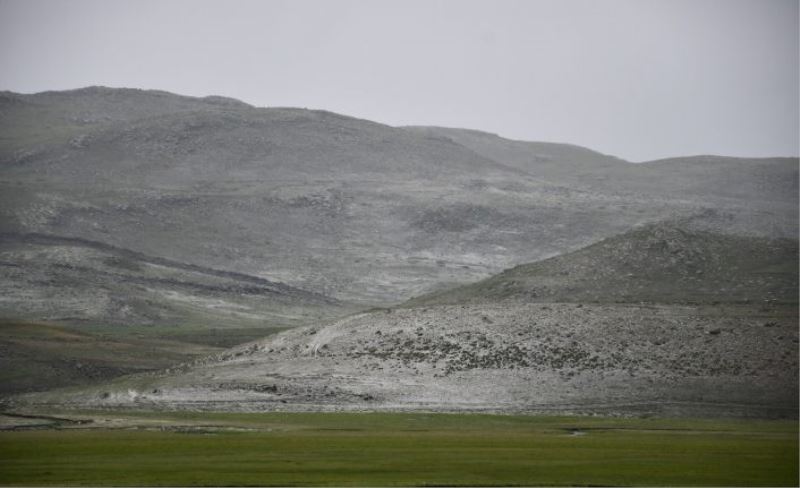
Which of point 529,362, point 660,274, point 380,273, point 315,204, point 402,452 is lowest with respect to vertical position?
point 402,452

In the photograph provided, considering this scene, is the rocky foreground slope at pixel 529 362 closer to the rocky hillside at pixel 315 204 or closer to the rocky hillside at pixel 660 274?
the rocky hillside at pixel 660 274

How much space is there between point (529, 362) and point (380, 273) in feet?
254

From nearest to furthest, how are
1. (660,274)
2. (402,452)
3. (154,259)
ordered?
1. (402,452)
2. (660,274)
3. (154,259)

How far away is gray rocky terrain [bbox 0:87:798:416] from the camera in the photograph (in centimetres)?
6800

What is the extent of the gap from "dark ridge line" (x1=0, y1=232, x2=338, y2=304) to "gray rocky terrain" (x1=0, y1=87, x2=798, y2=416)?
0.48 meters

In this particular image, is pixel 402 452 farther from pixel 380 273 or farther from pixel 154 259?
pixel 380 273

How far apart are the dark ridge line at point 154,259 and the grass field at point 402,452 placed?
7315cm

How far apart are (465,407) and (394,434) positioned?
480 inches

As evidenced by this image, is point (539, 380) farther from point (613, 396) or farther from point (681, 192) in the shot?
point (681, 192)

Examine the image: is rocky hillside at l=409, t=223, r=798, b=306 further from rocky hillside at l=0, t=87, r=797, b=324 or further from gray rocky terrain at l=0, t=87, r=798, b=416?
rocky hillside at l=0, t=87, r=797, b=324

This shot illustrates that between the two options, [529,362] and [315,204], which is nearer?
[529,362]

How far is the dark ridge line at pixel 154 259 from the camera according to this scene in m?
135

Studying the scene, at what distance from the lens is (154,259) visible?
13825 centimetres

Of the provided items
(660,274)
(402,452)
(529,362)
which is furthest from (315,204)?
(402,452)
